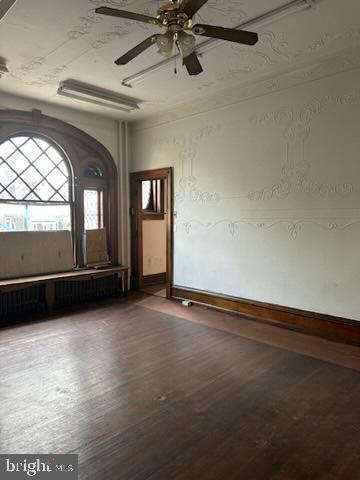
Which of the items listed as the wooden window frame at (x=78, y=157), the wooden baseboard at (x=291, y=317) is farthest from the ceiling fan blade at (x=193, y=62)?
the wooden window frame at (x=78, y=157)

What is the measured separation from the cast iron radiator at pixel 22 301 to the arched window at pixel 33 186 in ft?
3.10

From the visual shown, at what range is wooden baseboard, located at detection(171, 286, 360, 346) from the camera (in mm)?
3570

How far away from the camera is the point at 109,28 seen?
2947 mm

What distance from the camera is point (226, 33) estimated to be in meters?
2.18

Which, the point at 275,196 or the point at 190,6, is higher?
the point at 190,6

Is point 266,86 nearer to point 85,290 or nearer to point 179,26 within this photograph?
point 179,26

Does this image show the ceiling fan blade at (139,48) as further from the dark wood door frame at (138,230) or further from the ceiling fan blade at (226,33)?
the dark wood door frame at (138,230)

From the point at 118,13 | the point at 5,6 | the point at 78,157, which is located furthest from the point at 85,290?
the point at 118,13

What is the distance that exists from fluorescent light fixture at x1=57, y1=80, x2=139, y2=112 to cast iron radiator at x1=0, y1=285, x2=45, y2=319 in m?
2.77

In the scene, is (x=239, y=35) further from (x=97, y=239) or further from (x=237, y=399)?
(x=97, y=239)

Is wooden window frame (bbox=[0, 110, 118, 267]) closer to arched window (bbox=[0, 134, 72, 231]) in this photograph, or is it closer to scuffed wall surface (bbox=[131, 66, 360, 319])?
arched window (bbox=[0, 134, 72, 231])

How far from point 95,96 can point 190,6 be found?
2.84 m

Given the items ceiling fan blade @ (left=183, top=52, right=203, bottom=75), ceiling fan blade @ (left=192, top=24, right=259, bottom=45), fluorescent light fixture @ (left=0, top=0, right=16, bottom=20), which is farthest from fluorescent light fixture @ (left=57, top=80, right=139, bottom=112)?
ceiling fan blade @ (left=192, top=24, right=259, bottom=45)

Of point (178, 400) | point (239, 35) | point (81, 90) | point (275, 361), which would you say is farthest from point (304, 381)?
point (81, 90)
